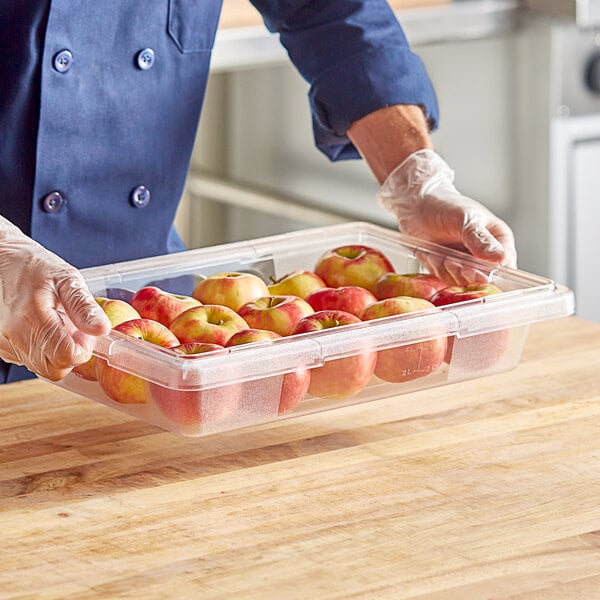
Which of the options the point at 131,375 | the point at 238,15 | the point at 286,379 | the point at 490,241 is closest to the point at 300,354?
the point at 286,379

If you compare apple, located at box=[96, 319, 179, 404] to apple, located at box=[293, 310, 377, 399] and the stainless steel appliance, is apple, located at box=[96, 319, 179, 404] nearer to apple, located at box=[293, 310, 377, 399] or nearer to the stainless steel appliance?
apple, located at box=[293, 310, 377, 399]

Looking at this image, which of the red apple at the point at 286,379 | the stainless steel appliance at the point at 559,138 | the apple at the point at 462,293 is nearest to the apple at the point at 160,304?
the red apple at the point at 286,379

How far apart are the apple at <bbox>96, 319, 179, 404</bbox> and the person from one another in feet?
1.05

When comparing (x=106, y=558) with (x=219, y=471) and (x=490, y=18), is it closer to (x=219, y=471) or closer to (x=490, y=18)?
(x=219, y=471)

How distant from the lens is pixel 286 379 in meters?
1.05

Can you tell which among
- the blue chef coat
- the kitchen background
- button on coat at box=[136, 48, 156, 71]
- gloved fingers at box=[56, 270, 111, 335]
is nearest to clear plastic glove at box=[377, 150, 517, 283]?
the blue chef coat

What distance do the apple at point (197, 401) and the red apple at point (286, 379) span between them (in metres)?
0.03

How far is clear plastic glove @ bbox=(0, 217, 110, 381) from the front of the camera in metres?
1.02

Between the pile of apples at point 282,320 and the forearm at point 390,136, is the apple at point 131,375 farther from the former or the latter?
the forearm at point 390,136

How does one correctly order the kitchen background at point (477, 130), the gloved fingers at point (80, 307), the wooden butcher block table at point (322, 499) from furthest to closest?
1. the kitchen background at point (477, 130)
2. the gloved fingers at point (80, 307)
3. the wooden butcher block table at point (322, 499)

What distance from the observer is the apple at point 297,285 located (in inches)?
48.8

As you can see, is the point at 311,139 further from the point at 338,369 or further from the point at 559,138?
the point at 338,369

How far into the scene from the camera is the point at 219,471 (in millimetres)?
1078

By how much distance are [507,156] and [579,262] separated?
0.85ft
